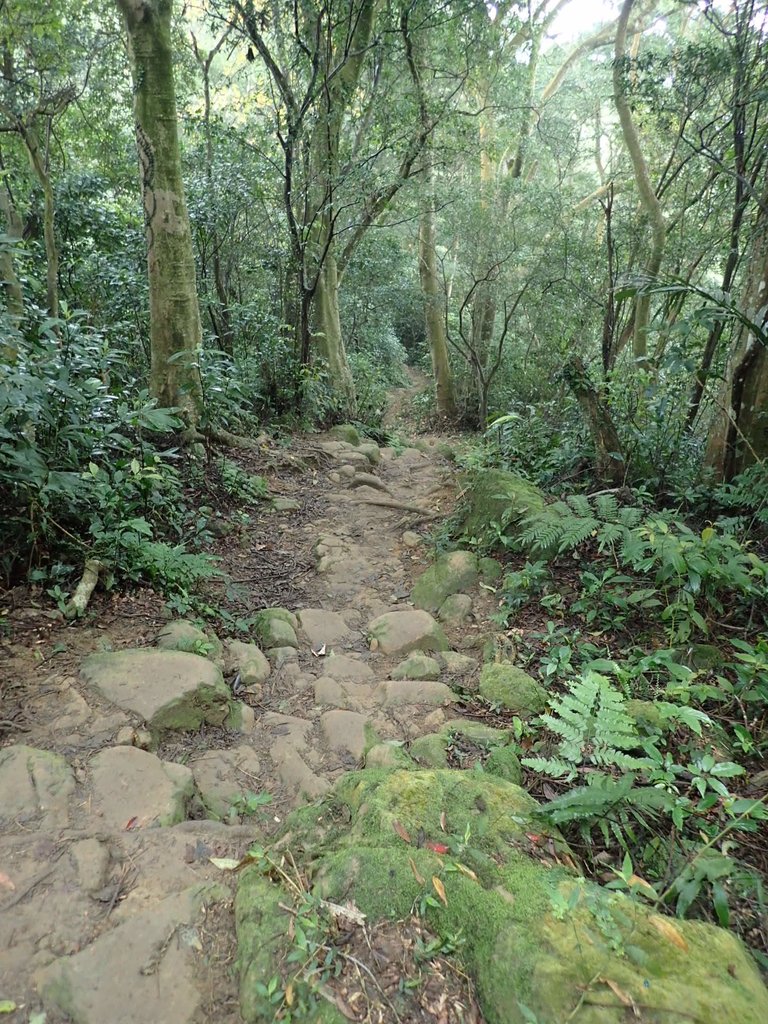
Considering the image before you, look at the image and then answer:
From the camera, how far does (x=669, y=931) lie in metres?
1.47

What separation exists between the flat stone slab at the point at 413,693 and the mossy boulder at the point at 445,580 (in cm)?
109

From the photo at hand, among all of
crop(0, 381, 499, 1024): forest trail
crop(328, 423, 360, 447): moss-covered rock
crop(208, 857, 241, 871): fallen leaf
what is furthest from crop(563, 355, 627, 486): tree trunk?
crop(328, 423, 360, 447): moss-covered rock

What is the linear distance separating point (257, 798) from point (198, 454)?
3.99m

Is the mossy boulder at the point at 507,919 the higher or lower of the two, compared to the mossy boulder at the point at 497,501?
lower

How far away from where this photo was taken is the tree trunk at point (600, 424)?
5004 millimetres

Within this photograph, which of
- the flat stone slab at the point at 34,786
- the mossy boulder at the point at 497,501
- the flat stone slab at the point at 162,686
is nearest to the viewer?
the flat stone slab at the point at 34,786

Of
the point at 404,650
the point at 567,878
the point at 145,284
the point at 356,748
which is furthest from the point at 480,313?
the point at 567,878

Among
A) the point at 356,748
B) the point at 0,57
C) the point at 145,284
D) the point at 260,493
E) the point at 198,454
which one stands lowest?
the point at 356,748

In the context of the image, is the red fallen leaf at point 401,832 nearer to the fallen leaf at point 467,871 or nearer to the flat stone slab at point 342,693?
the fallen leaf at point 467,871

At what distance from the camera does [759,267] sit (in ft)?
14.2

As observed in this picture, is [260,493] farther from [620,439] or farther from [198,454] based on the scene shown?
[620,439]

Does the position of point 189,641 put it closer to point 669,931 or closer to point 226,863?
point 226,863

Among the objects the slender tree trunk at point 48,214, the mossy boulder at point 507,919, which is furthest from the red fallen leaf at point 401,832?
the slender tree trunk at point 48,214

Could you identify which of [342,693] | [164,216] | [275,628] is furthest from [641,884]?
[164,216]
